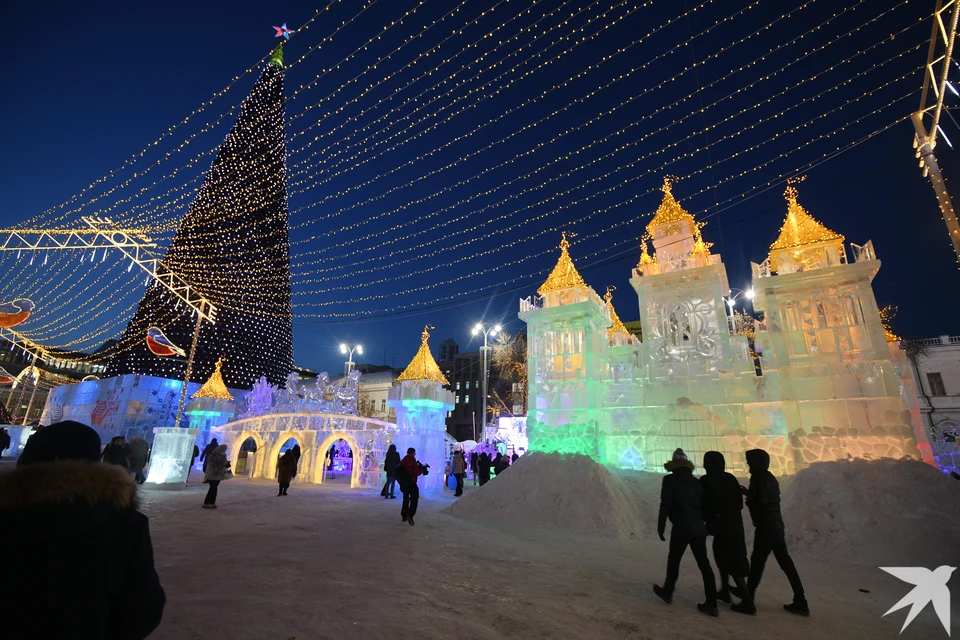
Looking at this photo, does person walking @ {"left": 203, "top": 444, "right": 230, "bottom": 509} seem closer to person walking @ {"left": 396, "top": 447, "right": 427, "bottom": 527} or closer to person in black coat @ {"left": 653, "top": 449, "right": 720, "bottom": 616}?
person walking @ {"left": 396, "top": 447, "right": 427, "bottom": 527}

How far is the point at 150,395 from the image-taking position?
27.8 m

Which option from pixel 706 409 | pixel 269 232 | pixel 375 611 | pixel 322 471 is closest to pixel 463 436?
pixel 269 232

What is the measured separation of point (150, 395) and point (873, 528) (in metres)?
34.3

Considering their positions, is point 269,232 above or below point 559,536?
above

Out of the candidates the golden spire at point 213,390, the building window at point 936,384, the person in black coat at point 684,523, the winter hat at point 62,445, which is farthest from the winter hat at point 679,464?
the building window at point 936,384

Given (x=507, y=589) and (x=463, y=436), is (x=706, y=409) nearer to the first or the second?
(x=507, y=589)

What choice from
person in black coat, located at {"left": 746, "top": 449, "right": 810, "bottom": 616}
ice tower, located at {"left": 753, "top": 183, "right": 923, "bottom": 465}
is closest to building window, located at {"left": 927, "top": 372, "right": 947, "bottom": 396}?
ice tower, located at {"left": 753, "top": 183, "right": 923, "bottom": 465}

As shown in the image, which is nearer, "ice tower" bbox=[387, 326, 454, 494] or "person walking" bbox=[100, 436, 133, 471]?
"person walking" bbox=[100, 436, 133, 471]

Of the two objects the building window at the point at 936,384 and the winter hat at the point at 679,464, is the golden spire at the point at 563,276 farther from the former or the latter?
the building window at the point at 936,384

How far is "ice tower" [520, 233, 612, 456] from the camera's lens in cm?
1464

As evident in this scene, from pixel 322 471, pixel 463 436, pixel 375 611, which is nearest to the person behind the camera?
pixel 375 611

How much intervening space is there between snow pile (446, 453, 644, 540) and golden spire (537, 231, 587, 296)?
6.28m

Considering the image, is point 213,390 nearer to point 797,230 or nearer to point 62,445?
point 62,445

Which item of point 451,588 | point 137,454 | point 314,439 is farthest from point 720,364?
point 137,454
